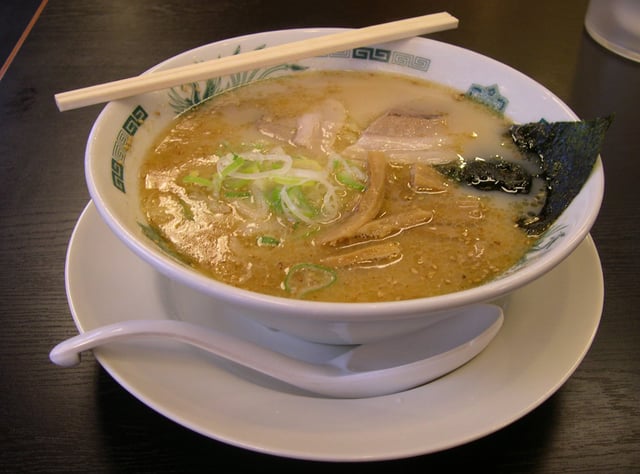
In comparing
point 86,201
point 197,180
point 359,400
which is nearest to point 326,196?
point 197,180

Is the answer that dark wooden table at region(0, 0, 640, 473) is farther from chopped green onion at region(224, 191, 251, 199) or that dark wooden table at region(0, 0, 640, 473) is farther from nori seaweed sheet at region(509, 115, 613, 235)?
chopped green onion at region(224, 191, 251, 199)

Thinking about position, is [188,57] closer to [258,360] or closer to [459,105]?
[459,105]

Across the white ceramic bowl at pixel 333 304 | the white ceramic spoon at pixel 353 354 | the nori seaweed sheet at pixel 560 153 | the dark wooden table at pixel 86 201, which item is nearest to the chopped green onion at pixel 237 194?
the white ceramic bowl at pixel 333 304

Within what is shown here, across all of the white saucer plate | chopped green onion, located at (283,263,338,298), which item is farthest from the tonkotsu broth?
the white saucer plate

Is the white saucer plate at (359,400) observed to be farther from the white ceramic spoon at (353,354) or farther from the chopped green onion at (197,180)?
the chopped green onion at (197,180)

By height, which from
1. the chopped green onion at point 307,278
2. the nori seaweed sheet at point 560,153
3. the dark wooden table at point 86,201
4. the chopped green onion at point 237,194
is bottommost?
the dark wooden table at point 86,201

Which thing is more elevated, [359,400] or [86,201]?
[359,400]

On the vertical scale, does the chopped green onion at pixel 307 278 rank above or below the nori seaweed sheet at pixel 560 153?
below

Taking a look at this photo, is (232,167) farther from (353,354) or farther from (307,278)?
(353,354)
